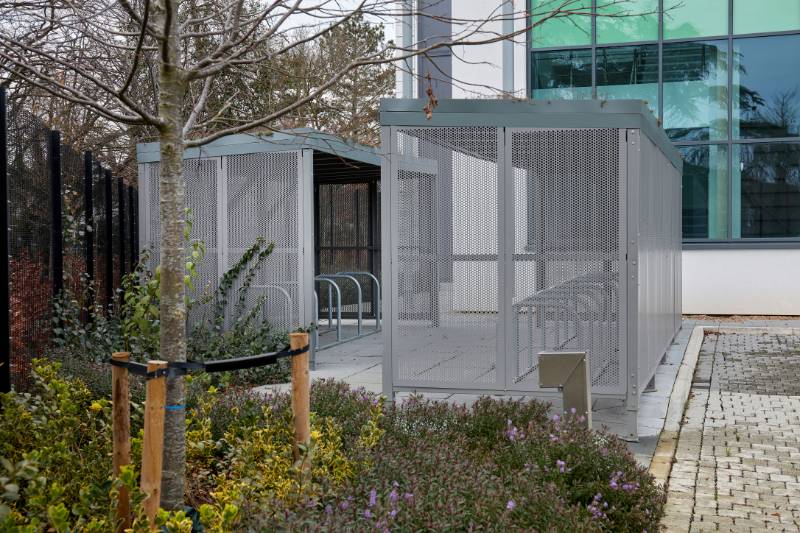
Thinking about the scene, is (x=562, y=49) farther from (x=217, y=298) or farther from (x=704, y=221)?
(x=217, y=298)

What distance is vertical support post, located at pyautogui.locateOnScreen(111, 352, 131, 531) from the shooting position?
3.47 metres

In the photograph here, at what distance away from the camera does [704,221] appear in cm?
1677

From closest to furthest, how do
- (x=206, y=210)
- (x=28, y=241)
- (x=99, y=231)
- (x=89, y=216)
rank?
1. (x=28, y=241)
2. (x=89, y=216)
3. (x=99, y=231)
4. (x=206, y=210)

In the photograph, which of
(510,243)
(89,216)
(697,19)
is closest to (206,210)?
(89,216)

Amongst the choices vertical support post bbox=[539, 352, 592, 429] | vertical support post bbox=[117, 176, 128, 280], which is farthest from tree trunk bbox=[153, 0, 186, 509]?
vertical support post bbox=[117, 176, 128, 280]

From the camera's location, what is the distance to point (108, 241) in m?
9.53

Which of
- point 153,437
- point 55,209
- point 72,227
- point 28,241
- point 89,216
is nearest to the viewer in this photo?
point 153,437

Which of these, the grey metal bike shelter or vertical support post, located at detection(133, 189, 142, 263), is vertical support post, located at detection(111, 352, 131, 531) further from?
vertical support post, located at detection(133, 189, 142, 263)

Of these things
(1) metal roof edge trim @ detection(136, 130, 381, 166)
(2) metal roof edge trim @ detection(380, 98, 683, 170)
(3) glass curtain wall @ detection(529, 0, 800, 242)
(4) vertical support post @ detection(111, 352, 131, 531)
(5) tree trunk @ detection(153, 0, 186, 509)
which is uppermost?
(3) glass curtain wall @ detection(529, 0, 800, 242)

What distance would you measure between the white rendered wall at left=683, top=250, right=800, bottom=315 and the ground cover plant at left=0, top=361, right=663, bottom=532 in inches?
469

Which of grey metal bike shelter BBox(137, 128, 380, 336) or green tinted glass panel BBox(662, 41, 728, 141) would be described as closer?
grey metal bike shelter BBox(137, 128, 380, 336)

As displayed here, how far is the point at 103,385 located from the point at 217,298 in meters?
4.23

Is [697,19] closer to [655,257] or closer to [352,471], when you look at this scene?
[655,257]

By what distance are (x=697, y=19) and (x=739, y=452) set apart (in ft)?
40.4
